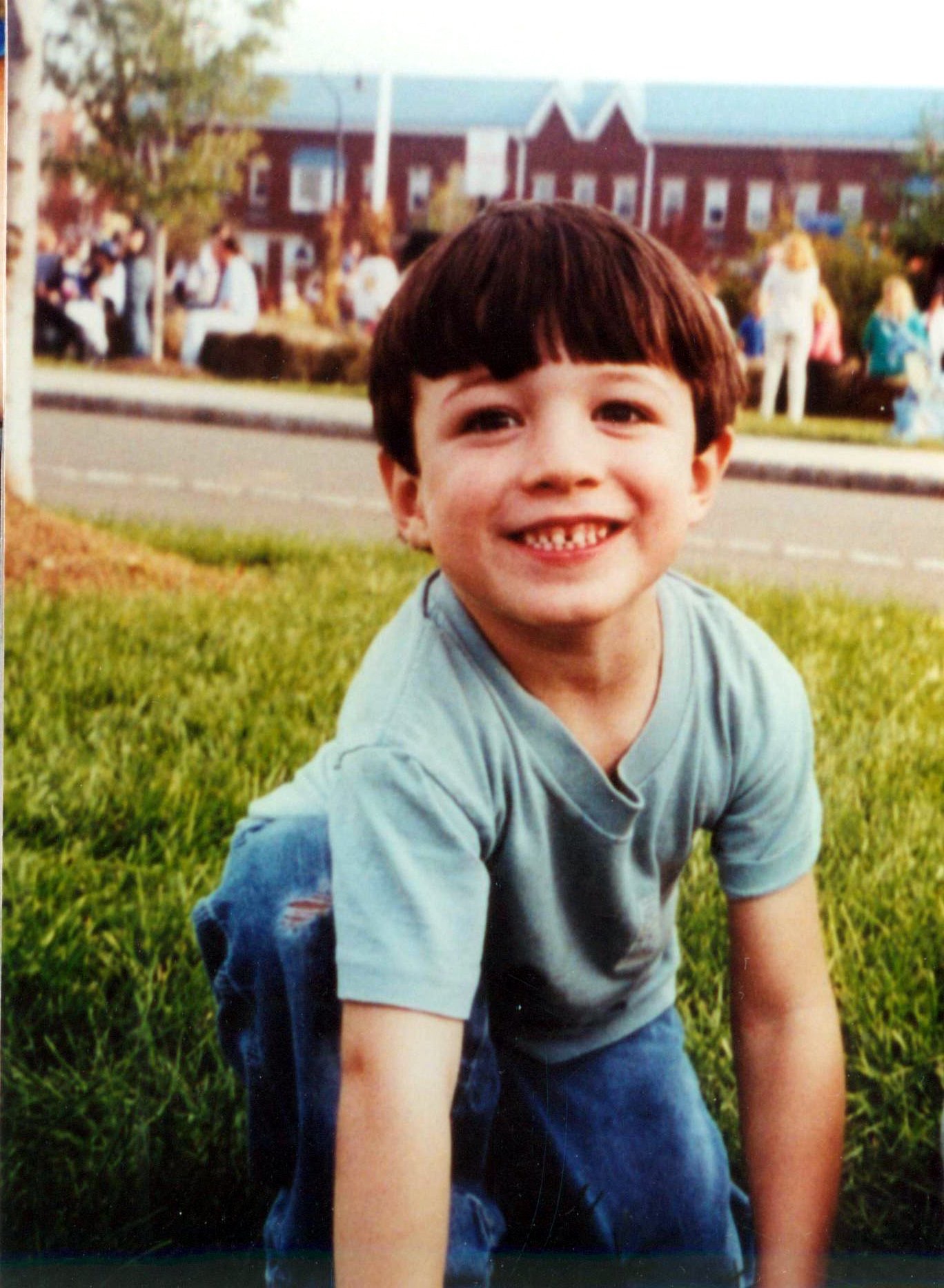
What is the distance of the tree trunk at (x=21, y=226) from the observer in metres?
2.03

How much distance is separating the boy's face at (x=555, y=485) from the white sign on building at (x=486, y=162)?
0.30m

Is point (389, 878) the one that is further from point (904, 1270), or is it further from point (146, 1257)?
point (904, 1270)

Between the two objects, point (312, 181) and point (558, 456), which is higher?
point (312, 181)

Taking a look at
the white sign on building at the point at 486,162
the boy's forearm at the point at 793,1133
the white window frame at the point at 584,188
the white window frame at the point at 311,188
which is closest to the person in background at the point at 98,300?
the white window frame at the point at 311,188

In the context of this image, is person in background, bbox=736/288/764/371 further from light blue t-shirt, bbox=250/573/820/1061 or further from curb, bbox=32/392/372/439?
curb, bbox=32/392/372/439

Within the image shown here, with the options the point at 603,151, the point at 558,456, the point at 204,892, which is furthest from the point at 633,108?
the point at 204,892

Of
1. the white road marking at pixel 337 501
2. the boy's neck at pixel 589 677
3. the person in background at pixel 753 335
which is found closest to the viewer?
the boy's neck at pixel 589 677

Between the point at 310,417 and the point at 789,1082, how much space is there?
1015mm

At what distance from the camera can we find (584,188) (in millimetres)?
2025

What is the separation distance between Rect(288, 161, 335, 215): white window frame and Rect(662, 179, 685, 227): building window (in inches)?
16.0

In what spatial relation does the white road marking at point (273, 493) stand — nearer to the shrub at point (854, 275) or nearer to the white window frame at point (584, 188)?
the white window frame at point (584, 188)

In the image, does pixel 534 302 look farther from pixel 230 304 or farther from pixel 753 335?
pixel 230 304

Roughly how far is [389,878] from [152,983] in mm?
502

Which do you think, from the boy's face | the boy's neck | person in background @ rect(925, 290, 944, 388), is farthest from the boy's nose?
person in background @ rect(925, 290, 944, 388)
